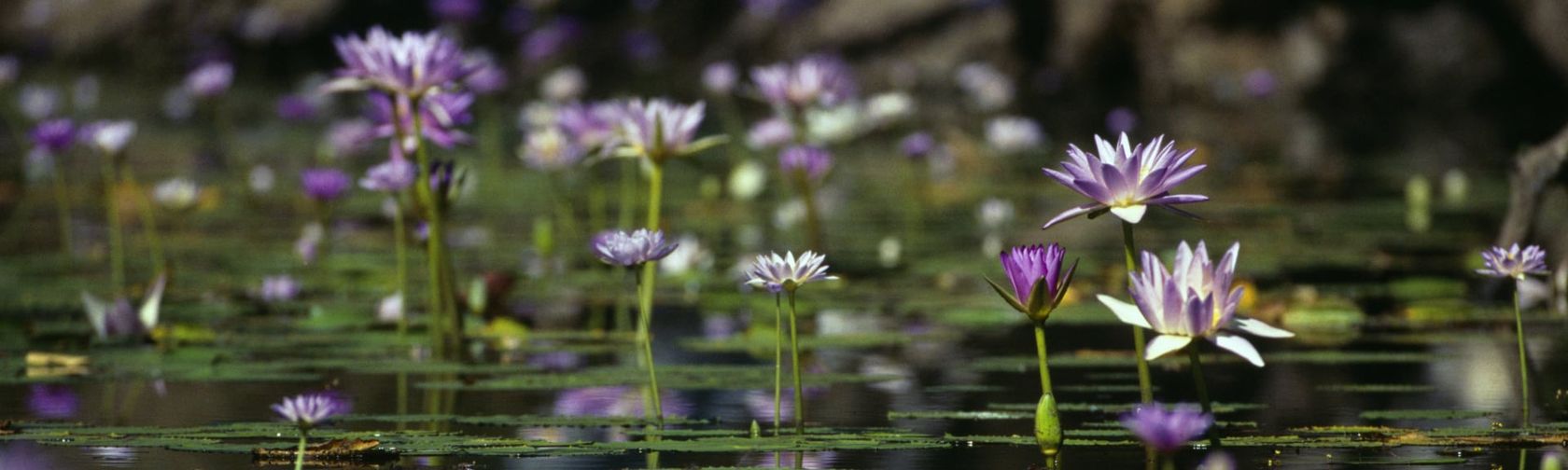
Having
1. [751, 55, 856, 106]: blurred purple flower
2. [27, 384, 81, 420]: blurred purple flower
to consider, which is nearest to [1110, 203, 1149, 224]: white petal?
[27, 384, 81, 420]: blurred purple flower

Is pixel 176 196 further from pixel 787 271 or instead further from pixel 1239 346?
pixel 1239 346

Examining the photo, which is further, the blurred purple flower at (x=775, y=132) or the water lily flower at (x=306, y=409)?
the blurred purple flower at (x=775, y=132)

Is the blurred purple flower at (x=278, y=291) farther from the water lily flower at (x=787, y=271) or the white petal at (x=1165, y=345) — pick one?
the white petal at (x=1165, y=345)

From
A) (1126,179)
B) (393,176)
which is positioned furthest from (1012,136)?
(1126,179)

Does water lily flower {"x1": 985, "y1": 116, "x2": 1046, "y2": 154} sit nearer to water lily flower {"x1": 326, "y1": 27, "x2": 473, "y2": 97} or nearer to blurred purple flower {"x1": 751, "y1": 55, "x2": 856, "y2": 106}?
blurred purple flower {"x1": 751, "y1": 55, "x2": 856, "y2": 106}

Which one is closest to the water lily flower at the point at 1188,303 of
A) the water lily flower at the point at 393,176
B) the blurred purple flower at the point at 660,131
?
the blurred purple flower at the point at 660,131

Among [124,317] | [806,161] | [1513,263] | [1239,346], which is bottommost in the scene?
[1239,346]

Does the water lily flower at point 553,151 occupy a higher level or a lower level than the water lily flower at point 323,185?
higher
